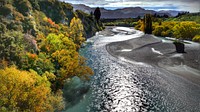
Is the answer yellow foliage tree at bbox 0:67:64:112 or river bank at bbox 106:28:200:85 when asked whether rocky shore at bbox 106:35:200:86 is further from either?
yellow foliage tree at bbox 0:67:64:112

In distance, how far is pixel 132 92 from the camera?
62.3 meters

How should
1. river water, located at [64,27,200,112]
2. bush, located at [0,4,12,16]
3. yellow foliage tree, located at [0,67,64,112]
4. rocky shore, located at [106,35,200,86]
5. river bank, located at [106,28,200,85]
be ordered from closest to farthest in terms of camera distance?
yellow foliage tree, located at [0,67,64,112], river water, located at [64,27,200,112], bush, located at [0,4,12,16], river bank, located at [106,28,200,85], rocky shore, located at [106,35,200,86]

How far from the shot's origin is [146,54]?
11119 centimetres

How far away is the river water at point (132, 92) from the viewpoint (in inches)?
2082

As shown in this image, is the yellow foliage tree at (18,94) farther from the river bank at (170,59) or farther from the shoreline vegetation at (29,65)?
the river bank at (170,59)

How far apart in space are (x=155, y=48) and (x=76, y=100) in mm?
82695

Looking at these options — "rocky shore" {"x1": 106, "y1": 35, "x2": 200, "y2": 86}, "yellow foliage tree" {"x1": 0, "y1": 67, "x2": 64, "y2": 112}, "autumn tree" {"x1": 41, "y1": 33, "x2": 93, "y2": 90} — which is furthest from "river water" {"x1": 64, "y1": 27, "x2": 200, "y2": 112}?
"yellow foliage tree" {"x1": 0, "y1": 67, "x2": 64, "y2": 112}

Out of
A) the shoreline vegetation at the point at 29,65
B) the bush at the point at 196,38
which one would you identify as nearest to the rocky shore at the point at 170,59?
the shoreline vegetation at the point at 29,65

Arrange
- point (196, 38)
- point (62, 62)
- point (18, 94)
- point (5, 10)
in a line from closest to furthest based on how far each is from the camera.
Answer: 1. point (18, 94)
2. point (62, 62)
3. point (5, 10)
4. point (196, 38)

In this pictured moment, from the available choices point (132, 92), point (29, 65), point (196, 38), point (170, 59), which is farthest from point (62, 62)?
point (196, 38)

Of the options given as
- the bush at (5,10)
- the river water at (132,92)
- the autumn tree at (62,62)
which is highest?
the bush at (5,10)

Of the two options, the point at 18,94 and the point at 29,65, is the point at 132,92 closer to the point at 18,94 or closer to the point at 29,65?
the point at 29,65

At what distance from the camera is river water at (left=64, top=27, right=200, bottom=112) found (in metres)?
52.9

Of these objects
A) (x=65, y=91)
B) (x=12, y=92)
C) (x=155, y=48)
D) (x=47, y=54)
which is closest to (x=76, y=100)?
(x=65, y=91)
